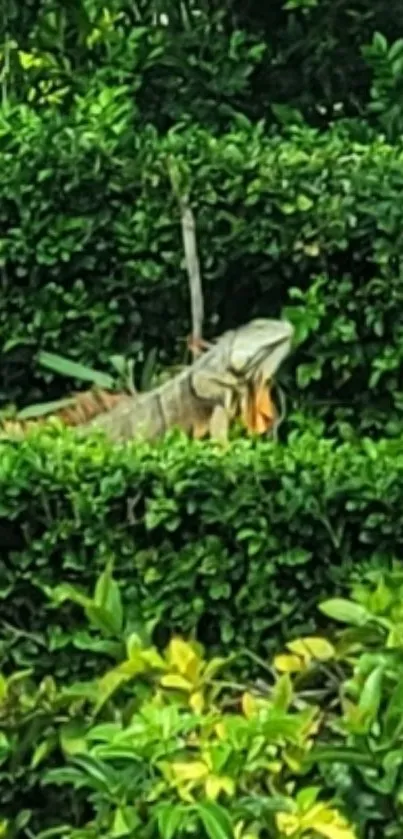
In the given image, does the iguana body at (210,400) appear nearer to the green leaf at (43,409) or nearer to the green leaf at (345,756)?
the green leaf at (43,409)

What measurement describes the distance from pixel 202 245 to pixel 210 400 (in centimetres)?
42

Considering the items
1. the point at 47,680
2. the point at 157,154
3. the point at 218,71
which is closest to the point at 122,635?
the point at 47,680

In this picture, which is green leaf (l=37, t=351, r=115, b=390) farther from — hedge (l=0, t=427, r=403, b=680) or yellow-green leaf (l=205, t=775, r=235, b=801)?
yellow-green leaf (l=205, t=775, r=235, b=801)

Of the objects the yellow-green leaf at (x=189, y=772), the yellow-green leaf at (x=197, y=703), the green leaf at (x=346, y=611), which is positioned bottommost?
the yellow-green leaf at (x=197, y=703)

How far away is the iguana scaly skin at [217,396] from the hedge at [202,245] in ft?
0.37

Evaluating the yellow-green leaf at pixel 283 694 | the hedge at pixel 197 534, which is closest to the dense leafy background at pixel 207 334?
the hedge at pixel 197 534

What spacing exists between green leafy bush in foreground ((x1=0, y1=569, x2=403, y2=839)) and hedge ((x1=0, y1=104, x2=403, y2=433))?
3.05 ft

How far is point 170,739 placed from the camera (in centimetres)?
313

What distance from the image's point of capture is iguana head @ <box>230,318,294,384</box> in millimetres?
4344

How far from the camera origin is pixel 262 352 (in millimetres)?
4340

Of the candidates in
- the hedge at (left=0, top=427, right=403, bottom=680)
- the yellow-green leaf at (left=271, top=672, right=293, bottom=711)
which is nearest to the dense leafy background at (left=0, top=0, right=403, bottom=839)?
the hedge at (left=0, top=427, right=403, bottom=680)

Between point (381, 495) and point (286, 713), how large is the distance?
685 millimetres

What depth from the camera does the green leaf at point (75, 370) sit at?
456 cm

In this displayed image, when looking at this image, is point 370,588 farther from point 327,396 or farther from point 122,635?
point 327,396
